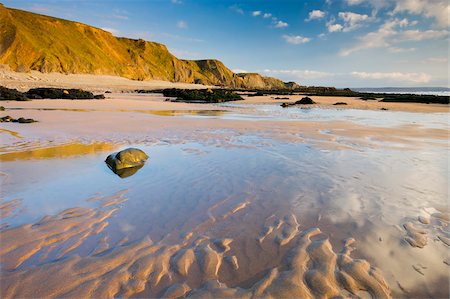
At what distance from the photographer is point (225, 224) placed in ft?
10.5

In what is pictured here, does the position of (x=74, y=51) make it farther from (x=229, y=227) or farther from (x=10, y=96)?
(x=229, y=227)

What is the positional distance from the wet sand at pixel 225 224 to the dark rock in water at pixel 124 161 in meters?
0.20

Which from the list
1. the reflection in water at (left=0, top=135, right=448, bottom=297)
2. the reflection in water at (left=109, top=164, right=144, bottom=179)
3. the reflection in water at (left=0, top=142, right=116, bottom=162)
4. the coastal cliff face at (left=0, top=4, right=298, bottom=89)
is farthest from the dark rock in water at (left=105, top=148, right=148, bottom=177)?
the coastal cliff face at (left=0, top=4, right=298, bottom=89)

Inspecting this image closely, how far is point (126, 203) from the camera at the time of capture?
372 centimetres

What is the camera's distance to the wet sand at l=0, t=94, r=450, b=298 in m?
2.24

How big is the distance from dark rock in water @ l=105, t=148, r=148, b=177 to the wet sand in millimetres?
202

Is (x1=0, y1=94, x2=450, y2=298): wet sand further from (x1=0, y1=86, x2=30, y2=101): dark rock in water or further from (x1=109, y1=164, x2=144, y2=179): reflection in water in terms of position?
(x1=0, y1=86, x2=30, y2=101): dark rock in water

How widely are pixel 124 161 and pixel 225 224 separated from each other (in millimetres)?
2863

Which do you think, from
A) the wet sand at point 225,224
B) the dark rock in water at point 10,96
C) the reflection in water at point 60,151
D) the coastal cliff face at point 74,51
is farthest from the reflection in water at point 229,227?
the coastal cliff face at point 74,51

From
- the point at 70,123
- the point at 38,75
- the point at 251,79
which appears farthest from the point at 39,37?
the point at 251,79

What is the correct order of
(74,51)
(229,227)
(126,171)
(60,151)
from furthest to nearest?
(74,51), (60,151), (126,171), (229,227)

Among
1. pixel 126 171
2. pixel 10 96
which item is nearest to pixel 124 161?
pixel 126 171

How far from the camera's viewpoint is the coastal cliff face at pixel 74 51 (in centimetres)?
5547

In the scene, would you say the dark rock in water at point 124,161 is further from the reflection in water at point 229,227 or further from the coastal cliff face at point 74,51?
the coastal cliff face at point 74,51
